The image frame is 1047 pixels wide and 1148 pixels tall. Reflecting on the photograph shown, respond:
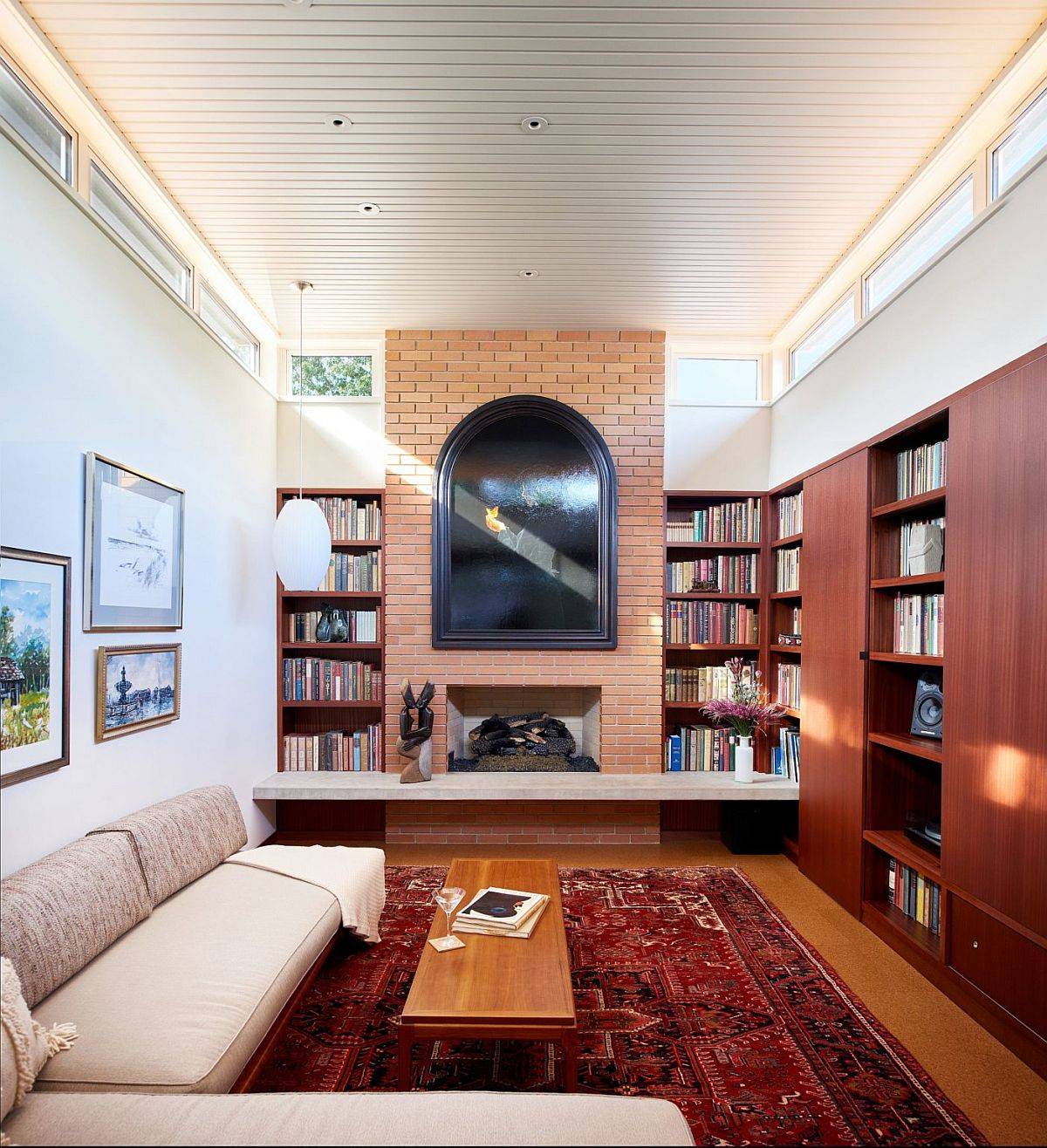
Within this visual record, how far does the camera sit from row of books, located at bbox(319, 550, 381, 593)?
496cm

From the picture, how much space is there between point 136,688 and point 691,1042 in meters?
2.45

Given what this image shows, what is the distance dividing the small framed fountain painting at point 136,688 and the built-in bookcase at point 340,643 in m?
1.52

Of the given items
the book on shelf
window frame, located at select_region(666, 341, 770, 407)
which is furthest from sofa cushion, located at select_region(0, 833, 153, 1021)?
window frame, located at select_region(666, 341, 770, 407)

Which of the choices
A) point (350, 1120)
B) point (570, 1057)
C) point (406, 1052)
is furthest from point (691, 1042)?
point (350, 1120)

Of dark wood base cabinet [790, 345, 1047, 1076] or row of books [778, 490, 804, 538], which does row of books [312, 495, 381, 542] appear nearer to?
row of books [778, 490, 804, 538]

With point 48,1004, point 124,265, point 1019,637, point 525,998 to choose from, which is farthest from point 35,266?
point 1019,637

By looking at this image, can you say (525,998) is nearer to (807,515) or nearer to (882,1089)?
(882,1089)

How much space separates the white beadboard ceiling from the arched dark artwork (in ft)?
3.44

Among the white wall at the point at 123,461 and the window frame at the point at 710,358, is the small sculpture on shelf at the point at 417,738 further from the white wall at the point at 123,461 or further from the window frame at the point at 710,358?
the window frame at the point at 710,358

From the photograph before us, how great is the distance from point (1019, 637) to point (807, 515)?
1.85m

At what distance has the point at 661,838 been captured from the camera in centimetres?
497

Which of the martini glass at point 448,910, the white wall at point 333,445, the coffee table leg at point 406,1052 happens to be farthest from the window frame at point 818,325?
the coffee table leg at point 406,1052

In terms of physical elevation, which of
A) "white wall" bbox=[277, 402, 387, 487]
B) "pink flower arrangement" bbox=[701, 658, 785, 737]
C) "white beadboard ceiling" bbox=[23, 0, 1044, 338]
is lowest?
"pink flower arrangement" bbox=[701, 658, 785, 737]

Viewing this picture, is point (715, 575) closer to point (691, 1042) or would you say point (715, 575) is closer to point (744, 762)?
point (744, 762)
